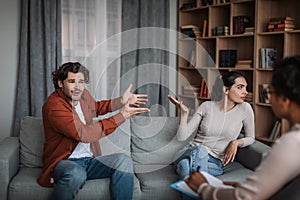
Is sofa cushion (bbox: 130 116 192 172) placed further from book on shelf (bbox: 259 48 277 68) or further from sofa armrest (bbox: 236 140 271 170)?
book on shelf (bbox: 259 48 277 68)

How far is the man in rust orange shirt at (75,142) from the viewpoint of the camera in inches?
97.9

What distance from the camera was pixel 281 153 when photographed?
1.27 metres

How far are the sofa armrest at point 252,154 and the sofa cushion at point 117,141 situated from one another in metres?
0.84

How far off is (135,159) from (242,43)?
2006 mm

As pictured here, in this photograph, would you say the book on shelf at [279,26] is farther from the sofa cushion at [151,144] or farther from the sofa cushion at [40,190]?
the sofa cushion at [40,190]

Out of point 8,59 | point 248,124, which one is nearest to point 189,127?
point 248,124

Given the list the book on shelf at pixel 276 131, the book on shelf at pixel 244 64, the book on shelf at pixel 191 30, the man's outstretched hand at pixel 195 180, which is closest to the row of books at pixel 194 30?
the book on shelf at pixel 191 30

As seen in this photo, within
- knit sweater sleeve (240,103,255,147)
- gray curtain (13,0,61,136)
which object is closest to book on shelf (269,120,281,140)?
knit sweater sleeve (240,103,255,147)

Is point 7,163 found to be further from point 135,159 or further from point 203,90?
point 203,90

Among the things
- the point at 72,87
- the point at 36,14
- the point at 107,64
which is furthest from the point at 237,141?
the point at 36,14

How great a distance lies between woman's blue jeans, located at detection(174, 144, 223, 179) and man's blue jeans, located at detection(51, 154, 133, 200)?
0.34 meters

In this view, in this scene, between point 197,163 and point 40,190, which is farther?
point 197,163

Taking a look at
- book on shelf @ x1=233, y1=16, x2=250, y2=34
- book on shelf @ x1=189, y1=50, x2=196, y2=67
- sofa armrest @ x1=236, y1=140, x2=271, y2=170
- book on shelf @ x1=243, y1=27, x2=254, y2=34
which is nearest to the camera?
sofa armrest @ x1=236, y1=140, x2=271, y2=170

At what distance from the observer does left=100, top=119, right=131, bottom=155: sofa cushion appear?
3.02m
